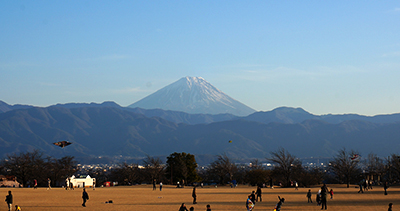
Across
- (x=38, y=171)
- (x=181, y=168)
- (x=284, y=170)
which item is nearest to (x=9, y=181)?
(x=38, y=171)

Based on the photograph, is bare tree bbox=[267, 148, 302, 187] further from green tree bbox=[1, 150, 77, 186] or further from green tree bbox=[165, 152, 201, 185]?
A: green tree bbox=[1, 150, 77, 186]

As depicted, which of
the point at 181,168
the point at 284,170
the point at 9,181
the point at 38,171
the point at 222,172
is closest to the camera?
the point at 284,170

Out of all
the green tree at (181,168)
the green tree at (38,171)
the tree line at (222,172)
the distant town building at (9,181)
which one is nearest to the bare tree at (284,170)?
the tree line at (222,172)

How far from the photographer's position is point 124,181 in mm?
97750

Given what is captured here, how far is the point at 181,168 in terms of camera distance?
257ft

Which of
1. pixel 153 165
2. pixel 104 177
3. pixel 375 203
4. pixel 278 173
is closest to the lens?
pixel 375 203

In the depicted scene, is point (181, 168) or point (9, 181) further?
point (9, 181)

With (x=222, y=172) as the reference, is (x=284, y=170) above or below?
above

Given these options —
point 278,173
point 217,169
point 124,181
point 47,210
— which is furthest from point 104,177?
point 47,210

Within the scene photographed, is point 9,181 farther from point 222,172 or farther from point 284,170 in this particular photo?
point 284,170

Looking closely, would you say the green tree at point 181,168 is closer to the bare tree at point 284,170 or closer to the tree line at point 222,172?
the tree line at point 222,172

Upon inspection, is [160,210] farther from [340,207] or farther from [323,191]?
[340,207]

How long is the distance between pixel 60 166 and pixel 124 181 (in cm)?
1562

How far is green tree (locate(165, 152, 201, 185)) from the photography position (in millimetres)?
78375
